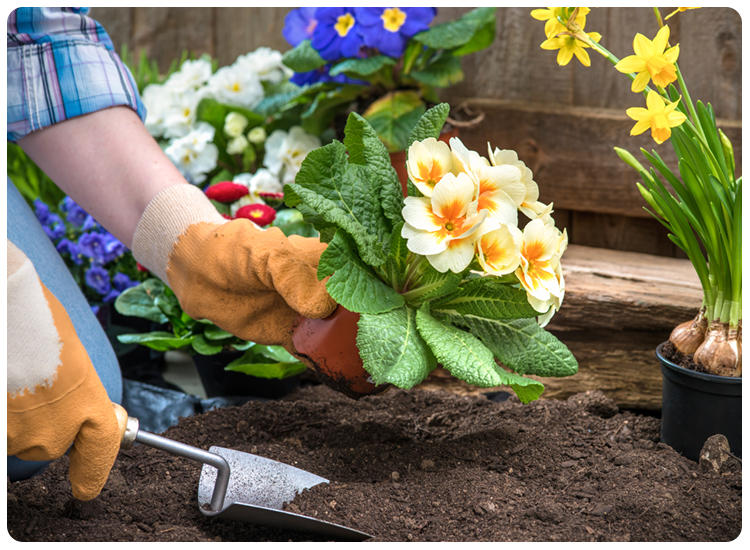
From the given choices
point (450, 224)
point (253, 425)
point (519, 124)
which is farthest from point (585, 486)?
point (519, 124)

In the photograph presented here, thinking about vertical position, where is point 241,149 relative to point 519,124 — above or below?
below

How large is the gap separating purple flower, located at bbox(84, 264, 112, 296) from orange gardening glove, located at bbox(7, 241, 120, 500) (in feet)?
→ 3.05

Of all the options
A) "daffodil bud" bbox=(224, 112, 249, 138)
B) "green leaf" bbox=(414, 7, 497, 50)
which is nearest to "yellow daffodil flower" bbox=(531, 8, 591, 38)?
"green leaf" bbox=(414, 7, 497, 50)

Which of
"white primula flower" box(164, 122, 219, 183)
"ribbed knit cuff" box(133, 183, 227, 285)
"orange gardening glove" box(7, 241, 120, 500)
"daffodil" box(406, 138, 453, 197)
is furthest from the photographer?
"white primula flower" box(164, 122, 219, 183)

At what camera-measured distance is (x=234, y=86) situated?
2217mm

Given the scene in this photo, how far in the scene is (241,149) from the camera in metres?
2.18

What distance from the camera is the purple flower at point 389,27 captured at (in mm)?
1906

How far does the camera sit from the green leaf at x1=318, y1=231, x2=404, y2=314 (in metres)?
0.99

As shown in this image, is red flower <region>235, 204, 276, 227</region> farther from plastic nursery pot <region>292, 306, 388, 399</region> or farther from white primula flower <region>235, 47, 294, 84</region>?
white primula flower <region>235, 47, 294, 84</region>

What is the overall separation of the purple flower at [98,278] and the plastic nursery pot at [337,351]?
3.10ft

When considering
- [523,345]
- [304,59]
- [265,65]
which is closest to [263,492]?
[523,345]

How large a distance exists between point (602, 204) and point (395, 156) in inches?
28.2

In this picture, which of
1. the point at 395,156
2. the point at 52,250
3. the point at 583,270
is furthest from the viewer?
the point at 395,156

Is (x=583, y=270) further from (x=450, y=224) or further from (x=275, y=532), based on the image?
(x=275, y=532)
